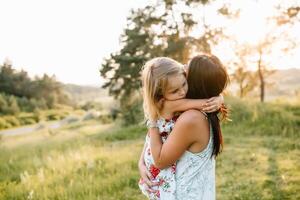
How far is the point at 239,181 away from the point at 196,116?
4.42 metres

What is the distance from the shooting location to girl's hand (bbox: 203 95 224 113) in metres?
2.43

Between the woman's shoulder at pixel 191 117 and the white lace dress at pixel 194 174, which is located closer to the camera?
the woman's shoulder at pixel 191 117

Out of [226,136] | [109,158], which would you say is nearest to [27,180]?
[109,158]

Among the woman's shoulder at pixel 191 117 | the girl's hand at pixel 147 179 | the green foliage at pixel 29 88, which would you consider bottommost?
the green foliage at pixel 29 88

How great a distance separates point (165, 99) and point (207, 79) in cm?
27

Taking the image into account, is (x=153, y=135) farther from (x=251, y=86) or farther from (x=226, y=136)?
(x=251, y=86)

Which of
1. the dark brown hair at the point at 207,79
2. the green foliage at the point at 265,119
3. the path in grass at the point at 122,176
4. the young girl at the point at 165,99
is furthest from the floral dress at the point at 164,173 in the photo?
the green foliage at the point at 265,119

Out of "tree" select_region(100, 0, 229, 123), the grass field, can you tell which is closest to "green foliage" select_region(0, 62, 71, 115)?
"tree" select_region(100, 0, 229, 123)

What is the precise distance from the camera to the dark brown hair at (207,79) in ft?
7.95

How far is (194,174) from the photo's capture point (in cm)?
258

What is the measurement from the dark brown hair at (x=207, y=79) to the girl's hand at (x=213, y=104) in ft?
0.14

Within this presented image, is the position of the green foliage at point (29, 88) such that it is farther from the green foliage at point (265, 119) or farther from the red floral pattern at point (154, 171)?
the red floral pattern at point (154, 171)

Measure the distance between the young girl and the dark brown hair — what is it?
0.05 metres

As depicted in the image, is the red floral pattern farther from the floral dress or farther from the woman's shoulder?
the woman's shoulder
